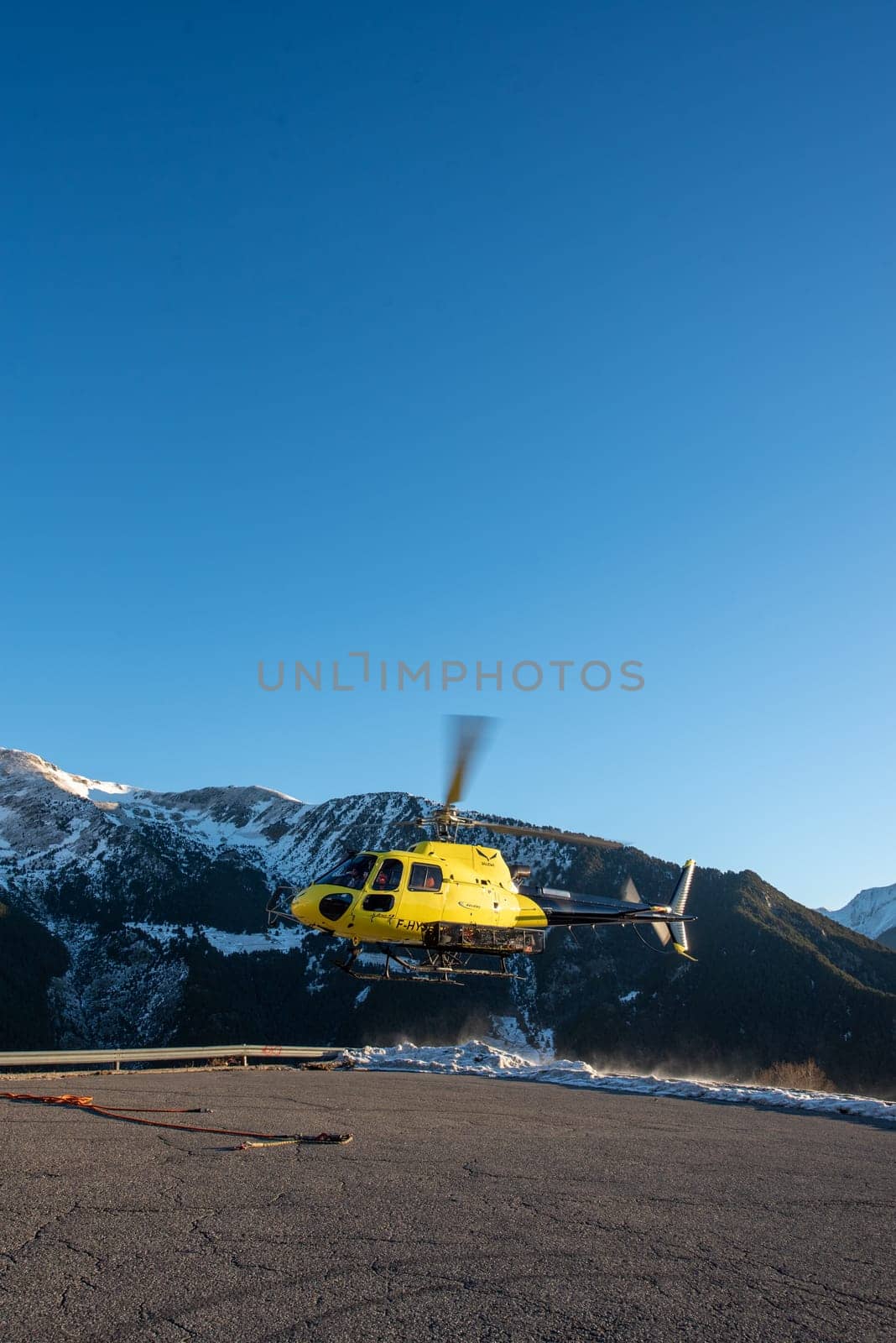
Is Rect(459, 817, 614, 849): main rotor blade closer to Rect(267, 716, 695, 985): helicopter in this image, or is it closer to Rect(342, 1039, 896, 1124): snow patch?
Rect(267, 716, 695, 985): helicopter

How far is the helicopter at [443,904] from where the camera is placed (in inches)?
876

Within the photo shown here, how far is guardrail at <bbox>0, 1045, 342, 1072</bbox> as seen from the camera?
19.4 m

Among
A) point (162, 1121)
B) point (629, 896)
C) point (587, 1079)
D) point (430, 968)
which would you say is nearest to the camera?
point (162, 1121)

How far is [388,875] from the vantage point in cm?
2264

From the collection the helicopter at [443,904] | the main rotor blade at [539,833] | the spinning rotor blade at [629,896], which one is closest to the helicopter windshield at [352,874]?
the helicopter at [443,904]

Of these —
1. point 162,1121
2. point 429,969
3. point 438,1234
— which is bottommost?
point 162,1121

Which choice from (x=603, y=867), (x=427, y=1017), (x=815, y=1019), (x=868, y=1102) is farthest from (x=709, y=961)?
(x=868, y=1102)

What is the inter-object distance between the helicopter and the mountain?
348 ft

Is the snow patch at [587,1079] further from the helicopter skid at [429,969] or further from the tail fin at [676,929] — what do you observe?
the tail fin at [676,929]

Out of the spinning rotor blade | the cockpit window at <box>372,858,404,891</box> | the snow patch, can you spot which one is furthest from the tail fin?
the cockpit window at <box>372,858,404,891</box>

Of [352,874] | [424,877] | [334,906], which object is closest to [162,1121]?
[334,906]

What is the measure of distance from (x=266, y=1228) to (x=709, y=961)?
15941 centimetres

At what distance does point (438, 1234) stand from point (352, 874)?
15.9m

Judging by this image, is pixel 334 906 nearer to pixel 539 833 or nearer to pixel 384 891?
pixel 384 891
